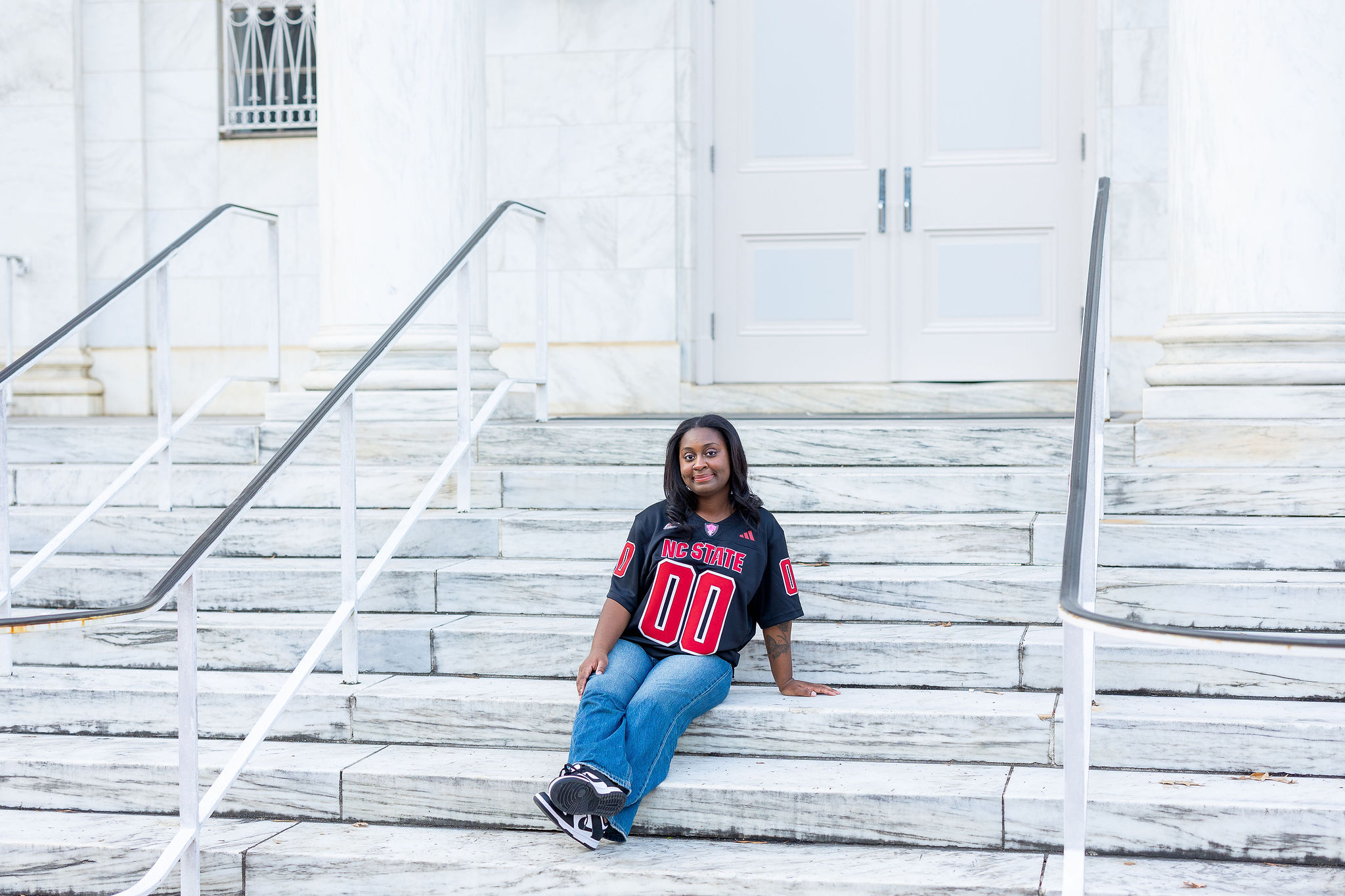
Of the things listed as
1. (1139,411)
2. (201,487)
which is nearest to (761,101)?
(1139,411)

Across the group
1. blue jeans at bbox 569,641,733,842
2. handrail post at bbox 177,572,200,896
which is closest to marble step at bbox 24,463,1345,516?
blue jeans at bbox 569,641,733,842

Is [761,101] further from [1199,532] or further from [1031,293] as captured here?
[1199,532]

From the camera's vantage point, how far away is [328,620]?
4.74 metres

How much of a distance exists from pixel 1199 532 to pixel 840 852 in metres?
1.76

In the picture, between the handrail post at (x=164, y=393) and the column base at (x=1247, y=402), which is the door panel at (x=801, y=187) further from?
the handrail post at (x=164, y=393)

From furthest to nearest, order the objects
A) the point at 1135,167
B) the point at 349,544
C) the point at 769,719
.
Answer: the point at 1135,167
the point at 349,544
the point at 769,719

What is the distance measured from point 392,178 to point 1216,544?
364 cm

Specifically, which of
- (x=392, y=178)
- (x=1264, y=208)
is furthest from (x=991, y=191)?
(x=392, y=178)

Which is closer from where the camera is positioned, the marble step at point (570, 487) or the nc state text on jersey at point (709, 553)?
the nc state text on jersey at point (709, 553)

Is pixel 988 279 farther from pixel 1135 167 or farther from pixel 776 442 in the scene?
pixel 776 442

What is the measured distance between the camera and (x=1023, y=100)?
7684 mm

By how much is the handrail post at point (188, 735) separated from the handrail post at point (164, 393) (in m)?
2.27

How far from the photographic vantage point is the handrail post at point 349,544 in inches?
171

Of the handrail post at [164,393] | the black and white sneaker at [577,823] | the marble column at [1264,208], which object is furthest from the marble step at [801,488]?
the black and white sneaker at [577,823]
